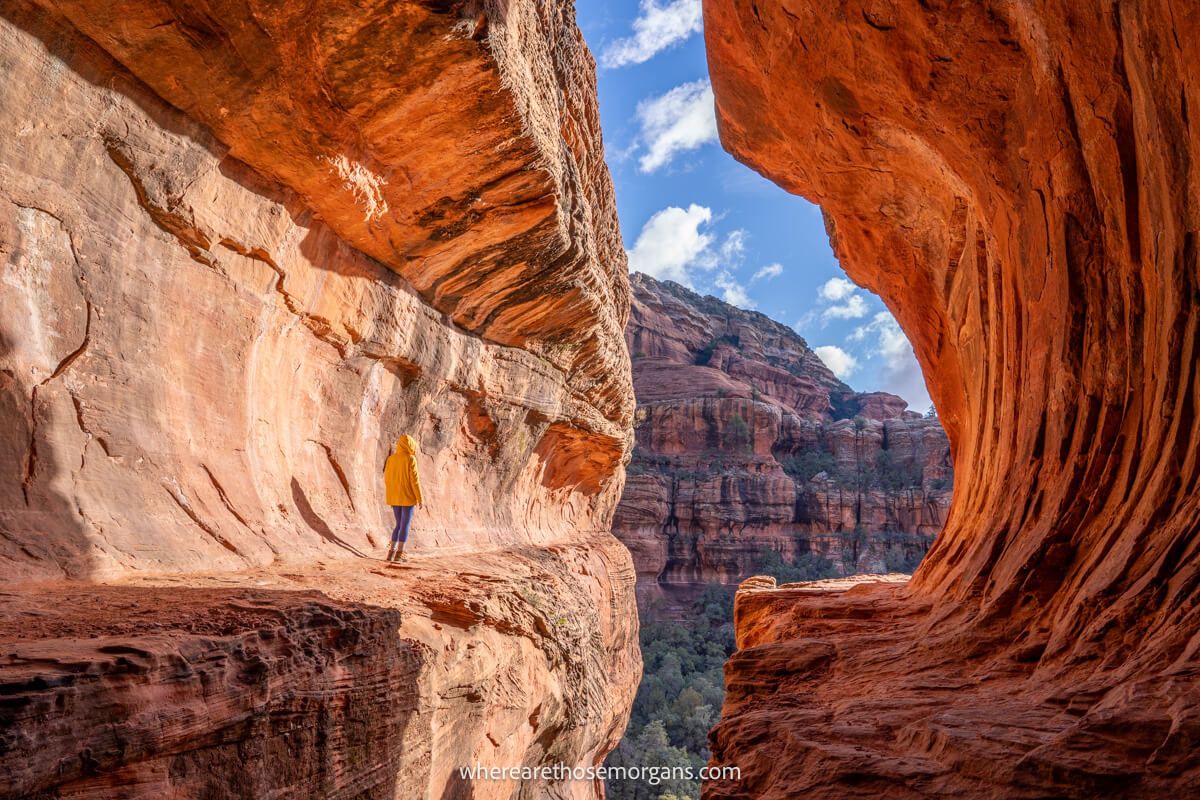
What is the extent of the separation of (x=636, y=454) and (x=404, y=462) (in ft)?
119

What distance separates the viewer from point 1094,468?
14.3 ft

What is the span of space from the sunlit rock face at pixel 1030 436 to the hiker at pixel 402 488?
13.1 ft

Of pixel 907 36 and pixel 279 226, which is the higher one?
pixel 907 36

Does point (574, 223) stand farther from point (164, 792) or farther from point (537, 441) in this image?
point (164, 792)

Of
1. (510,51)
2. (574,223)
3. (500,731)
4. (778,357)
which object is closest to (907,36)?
→ (510,51)

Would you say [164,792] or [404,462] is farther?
[404,462]

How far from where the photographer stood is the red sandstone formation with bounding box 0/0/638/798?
2959 millimetres

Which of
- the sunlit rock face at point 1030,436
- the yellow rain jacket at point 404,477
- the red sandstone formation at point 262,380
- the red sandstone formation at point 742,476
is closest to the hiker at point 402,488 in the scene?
the yellow rain jacket at point 404,477

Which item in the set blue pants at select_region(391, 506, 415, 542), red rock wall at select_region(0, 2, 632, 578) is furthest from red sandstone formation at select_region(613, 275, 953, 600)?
blue pants at select_region(391, 506, 415, 542)

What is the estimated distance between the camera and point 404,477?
7168 millimetres

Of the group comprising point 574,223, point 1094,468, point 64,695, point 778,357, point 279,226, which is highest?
point 778,357

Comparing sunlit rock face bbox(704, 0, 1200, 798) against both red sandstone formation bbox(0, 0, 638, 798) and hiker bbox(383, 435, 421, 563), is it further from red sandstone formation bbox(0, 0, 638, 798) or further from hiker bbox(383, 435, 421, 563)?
hiker bbox(383, 435, 421, 563)

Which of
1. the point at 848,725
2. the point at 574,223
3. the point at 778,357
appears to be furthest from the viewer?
the point at 778,357

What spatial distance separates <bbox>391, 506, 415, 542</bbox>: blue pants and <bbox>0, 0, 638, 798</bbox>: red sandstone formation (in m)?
0.42
